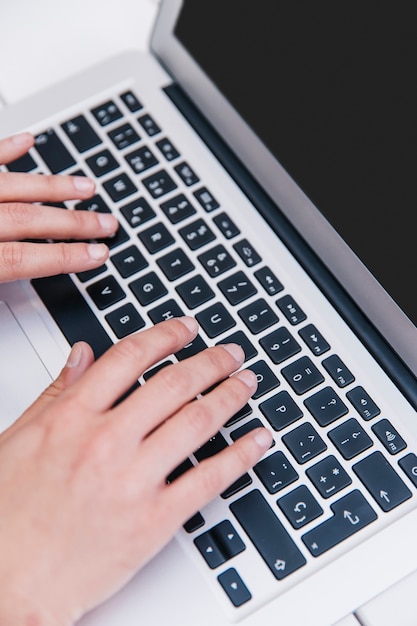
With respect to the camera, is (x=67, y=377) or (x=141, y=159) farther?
(x=141, y=159)

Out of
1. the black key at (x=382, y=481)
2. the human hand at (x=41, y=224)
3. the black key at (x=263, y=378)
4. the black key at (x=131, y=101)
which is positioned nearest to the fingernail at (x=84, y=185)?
the human hand at (x=41, y=224)

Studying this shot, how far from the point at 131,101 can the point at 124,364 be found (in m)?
0.29

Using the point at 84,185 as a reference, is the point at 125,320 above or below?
below

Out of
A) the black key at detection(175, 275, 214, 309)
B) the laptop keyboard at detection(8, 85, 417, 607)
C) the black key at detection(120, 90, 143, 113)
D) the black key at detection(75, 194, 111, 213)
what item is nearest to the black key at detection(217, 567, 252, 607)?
the laptop keyboard at detection(8, 85, 417, 607)

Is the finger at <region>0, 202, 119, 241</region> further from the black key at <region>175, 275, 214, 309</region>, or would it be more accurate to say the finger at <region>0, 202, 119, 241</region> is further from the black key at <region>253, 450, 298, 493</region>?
the black key at <region>253, 450, 298, 493</region>

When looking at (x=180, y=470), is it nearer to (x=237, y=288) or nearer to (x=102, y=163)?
(x=237, y=288)

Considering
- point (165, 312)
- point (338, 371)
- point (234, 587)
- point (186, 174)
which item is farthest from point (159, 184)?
point (234, 587)

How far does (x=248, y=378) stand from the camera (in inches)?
20.5

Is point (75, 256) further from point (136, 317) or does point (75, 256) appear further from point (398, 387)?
point (398, 387)

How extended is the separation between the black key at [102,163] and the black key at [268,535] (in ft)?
1.03

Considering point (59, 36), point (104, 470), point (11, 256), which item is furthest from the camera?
point (59, 36)

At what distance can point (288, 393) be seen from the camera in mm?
536

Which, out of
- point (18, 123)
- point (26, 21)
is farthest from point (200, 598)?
point (26, 21)

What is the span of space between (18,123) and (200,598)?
455 mm
